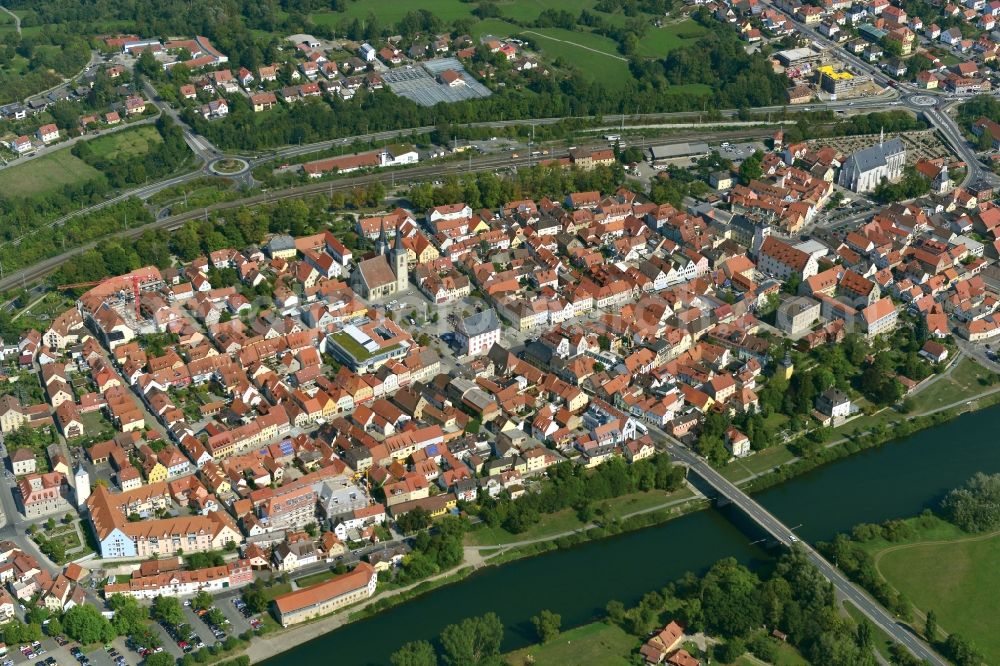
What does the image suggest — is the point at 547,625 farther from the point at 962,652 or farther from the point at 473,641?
the point at 962,652

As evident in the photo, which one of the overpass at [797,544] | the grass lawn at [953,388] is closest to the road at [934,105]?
the grass lawn at [953,388]

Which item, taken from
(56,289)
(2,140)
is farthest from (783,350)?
(2,140)

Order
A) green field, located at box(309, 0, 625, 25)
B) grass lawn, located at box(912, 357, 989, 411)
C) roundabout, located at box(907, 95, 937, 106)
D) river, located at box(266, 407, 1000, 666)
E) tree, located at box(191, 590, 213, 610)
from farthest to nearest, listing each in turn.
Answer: green field, located at box(309, 0, 625, 25)
roundabout, located at box(907, 95, 937, 106)
grass lawn, located at box(912, 357, 989, 411)
river, located at box(266, 407, 1000, 666)
tree, located at box(191, 590, 213, 610)

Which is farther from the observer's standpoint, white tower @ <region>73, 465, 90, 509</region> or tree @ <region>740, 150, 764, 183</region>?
tree @ <region>740, 150, 764, 183</region>

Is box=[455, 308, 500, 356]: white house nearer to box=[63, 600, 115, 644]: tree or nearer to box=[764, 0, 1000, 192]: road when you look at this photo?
box=[63, 600, 115, 644]: tree

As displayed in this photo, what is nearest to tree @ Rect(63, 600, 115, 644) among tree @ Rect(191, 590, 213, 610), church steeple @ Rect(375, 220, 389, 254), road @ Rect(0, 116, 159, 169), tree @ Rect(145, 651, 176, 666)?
tree @ Rect(145, 651, 176, 666)
